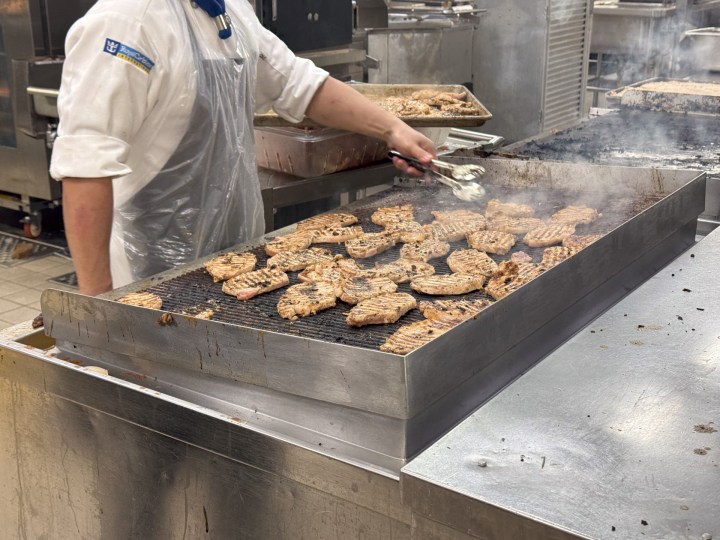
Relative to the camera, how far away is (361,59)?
5379 millimetres

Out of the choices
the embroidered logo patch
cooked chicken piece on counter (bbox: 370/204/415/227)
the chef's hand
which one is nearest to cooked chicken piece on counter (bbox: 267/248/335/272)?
cooked chicken piece on counter (bbox: 370/204/415/227)

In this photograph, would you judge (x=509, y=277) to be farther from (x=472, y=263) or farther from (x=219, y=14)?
(x=219, y=14)

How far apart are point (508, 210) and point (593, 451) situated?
4.27 ft

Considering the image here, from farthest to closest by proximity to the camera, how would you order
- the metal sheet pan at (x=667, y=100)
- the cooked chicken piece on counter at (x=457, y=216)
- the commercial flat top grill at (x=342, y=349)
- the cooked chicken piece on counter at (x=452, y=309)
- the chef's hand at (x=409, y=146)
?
the metal sheet pan at (x=667, y=100) < the chef's hand at (x=409, y=146) < the cooked chicken piece on counter at (x=457, y=216) < the cooked chicken piece on counter at (x=452, y=309) < the commercial flat top grill at (x=342, y=349)

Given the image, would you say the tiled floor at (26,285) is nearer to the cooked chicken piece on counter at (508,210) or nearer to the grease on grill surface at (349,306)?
the grease on grill surface at (349,306)

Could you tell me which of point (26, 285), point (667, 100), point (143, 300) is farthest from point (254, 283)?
point (26, 285)

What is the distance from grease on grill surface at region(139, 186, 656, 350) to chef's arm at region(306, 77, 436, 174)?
8.3 inches

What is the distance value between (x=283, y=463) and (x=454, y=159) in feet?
5.39

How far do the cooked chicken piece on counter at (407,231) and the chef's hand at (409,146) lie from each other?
248 mm

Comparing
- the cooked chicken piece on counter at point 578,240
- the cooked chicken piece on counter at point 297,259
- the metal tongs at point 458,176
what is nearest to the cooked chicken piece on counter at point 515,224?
the cooked chicken piece on counter at point 578,240

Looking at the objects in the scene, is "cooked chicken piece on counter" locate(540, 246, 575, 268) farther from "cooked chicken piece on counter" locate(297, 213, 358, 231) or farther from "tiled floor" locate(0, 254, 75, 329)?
"tiled floor" locate(0, 254, 75, 329)

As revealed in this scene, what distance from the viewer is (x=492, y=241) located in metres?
2.37

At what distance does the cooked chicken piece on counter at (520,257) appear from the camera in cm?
223

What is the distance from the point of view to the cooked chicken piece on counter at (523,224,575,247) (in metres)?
2.35
